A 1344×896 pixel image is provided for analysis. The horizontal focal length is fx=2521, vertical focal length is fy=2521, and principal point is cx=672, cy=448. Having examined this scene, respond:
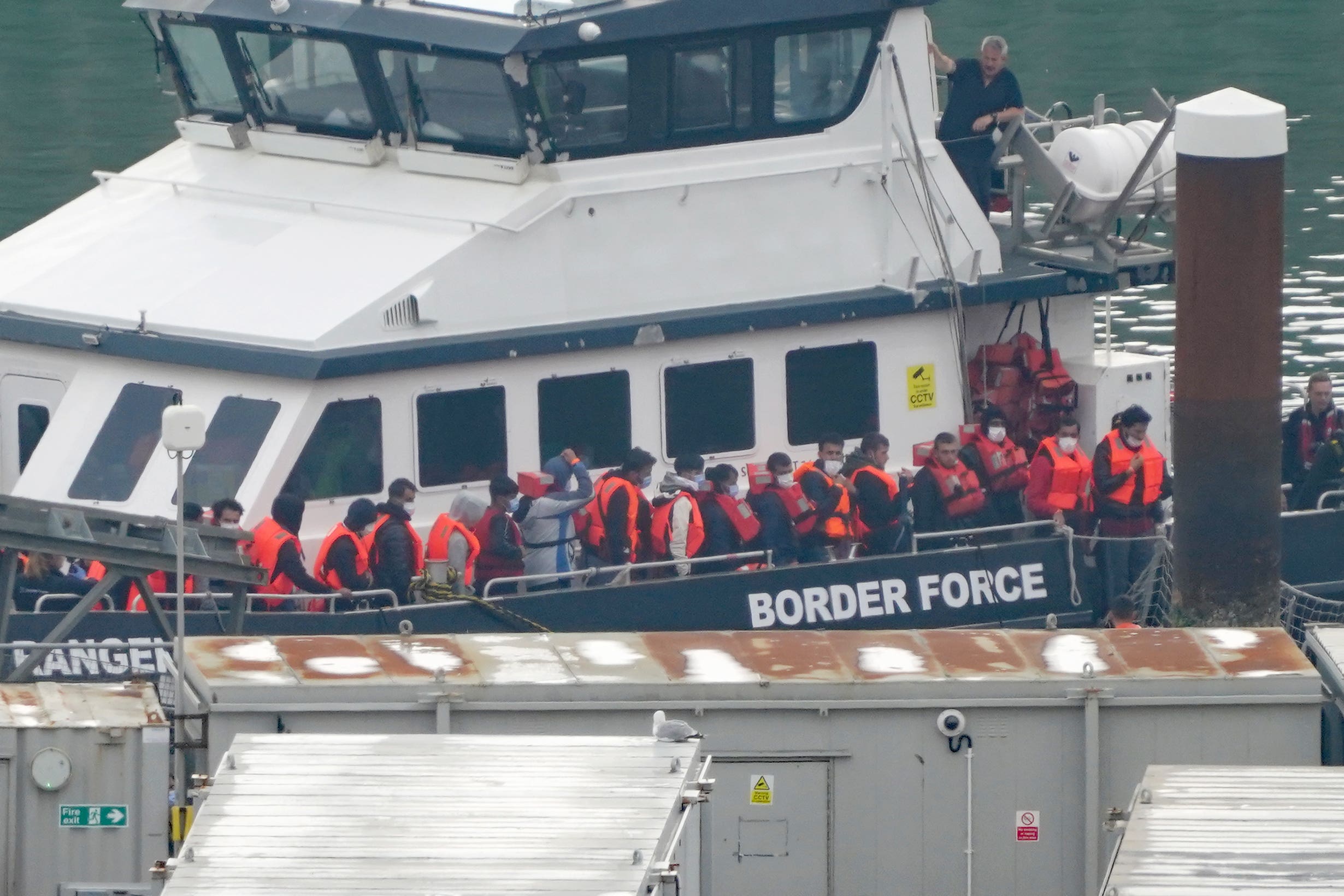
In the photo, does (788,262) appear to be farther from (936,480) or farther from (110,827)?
(110,827)

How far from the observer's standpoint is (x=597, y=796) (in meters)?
7.87

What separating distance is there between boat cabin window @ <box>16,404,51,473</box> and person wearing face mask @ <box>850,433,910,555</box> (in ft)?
13.7

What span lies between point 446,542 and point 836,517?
6.68 ft

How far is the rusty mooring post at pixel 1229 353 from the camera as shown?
1209 cm

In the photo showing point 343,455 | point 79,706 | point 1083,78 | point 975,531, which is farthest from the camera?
point 1083,78

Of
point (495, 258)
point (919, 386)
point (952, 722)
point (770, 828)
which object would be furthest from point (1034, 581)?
point (770, 828)

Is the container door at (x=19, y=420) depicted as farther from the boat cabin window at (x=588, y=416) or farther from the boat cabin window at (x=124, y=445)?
the boat cabin window at (x=588, y=416)

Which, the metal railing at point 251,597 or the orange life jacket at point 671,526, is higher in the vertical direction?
the orange life jacket at point 671,526

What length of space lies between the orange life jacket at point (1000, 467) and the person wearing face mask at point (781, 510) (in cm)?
118

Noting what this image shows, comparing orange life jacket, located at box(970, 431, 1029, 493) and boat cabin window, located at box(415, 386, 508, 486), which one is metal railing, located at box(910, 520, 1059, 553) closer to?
orange life jacket, located at box(970, 431, 1029, 493)

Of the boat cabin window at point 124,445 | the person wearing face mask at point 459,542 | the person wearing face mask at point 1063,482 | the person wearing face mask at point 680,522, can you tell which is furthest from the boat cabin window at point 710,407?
the boat cabin window at point 124,445

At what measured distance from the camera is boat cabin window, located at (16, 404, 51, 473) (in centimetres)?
1300

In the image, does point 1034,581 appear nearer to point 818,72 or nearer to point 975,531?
point 975,531

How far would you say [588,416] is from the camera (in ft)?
42.4
